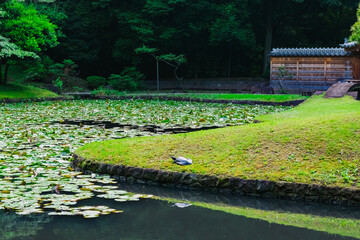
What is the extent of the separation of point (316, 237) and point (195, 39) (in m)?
37.1

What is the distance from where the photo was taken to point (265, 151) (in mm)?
A: 7867

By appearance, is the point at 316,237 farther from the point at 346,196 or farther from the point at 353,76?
the point at 353,76

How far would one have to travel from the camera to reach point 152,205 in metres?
6.34

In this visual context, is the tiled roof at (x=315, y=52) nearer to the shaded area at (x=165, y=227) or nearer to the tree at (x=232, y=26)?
the tree at (x=232, y=26)

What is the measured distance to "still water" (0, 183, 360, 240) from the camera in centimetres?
516

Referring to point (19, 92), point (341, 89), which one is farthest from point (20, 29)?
point (341, 89)

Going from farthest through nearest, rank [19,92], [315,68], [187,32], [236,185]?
1. [187,32]
2. [315,68]
3. [19,92]
4. [236,185]

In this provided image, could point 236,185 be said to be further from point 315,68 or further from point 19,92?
point 315,68

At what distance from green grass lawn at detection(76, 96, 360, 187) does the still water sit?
0.62m

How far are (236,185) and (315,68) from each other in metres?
25.0

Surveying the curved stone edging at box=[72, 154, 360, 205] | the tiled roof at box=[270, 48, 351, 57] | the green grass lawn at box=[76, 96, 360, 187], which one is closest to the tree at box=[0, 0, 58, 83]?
the tiled roof at box=[270, 48, 351, 57]

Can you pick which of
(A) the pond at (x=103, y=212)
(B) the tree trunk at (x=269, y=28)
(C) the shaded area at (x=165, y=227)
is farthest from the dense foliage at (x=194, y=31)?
(C) the shaded area at (x=165, y=227)

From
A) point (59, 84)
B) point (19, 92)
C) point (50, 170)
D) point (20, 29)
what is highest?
point (20, 29)

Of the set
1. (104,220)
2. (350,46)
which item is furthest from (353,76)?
(104,220)
